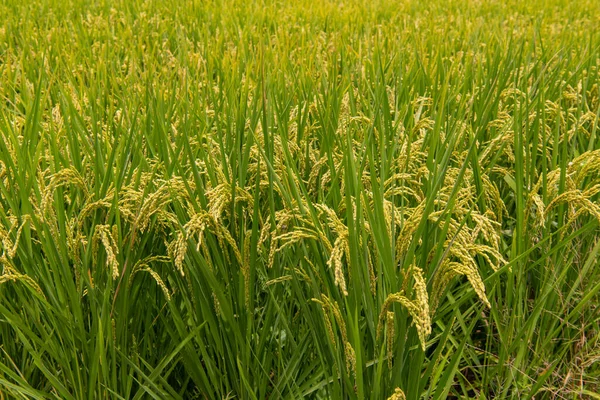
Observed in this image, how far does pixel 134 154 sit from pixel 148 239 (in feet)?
0.68

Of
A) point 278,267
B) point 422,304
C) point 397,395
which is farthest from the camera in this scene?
point 278,267

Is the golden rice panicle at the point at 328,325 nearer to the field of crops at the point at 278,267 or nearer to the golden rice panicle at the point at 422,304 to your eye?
the field of crops at the point at 278,267

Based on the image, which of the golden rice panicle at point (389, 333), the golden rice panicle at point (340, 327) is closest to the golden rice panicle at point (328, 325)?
the golden rice panicle at point (340, 327)

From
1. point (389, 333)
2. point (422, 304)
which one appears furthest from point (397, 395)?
point (422, 304)

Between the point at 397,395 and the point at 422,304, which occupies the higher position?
the point at 422,304

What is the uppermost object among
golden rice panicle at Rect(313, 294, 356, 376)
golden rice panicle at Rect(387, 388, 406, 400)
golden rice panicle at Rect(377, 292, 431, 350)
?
golden rice panicle at Rect(377, 292, 431, 350)

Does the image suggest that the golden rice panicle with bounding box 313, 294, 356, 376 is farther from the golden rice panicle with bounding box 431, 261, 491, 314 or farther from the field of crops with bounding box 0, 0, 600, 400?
the golden rice panicle with bounding box 431, 261, 491, 314

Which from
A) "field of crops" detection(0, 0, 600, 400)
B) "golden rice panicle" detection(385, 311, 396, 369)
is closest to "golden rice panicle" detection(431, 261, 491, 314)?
"field of crops" detection(0, 0, 600, 400)

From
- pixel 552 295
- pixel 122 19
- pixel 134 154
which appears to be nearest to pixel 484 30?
pixel 122 19

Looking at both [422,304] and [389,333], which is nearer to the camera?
[422,304]

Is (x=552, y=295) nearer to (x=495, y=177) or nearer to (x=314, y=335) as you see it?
(x=495, y=177)

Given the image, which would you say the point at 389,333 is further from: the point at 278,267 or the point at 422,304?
the point at 278,267

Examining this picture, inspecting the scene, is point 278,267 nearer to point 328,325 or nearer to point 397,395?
point 328,325

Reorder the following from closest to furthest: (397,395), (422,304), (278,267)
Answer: (422,304), (397,395), (278,267)
